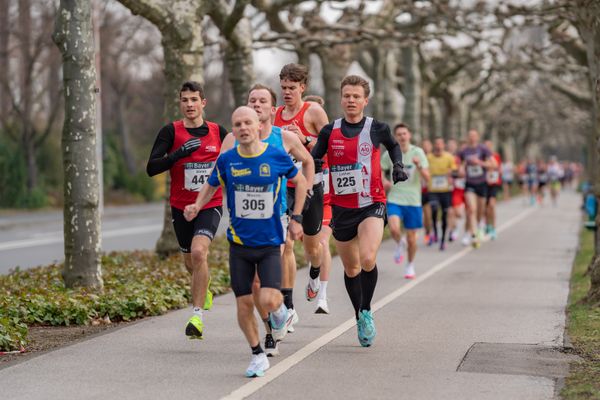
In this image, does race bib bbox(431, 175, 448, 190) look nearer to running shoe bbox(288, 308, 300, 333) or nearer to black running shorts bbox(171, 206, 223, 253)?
running shoe bbox(288, 308, 300, 333)

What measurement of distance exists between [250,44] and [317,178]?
9.05 meters

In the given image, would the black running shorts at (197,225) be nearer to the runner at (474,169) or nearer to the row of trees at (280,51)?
the row of trees at (280,51)

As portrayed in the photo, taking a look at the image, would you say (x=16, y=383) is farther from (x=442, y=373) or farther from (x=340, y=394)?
(x=442, y=373)

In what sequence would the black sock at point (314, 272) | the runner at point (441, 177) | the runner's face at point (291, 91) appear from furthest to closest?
1. the runner at point (441, 177)
2. the black sock at point (314, 272)
3. the runner's face at point (291, 91)

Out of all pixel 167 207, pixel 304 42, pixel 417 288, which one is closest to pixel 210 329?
pixel 417 288

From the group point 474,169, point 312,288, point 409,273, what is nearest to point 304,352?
point 312,288

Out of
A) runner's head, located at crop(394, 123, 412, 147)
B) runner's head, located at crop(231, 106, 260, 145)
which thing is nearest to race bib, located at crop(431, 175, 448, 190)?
runner's head, located at crop(394, 123, 412, 147)

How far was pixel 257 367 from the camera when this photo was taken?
7.41 m

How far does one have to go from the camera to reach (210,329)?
9.69 m

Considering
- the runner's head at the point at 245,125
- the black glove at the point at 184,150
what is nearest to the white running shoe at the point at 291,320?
the black glove at the point at 184,150

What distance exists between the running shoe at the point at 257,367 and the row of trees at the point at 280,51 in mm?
4414

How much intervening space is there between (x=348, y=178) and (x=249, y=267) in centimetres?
173

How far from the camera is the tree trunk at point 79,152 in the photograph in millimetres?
11430

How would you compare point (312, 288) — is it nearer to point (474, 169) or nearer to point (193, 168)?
point (193, 168)
